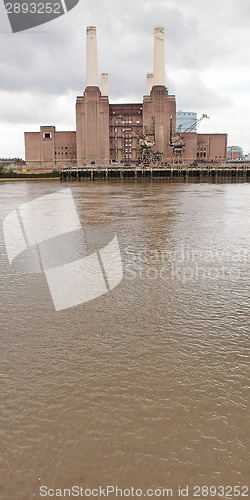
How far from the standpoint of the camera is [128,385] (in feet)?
13.1

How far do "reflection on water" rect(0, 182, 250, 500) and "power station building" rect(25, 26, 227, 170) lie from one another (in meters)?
90.1

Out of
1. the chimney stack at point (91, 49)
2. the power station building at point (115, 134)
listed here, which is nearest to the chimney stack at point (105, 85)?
the power station building at point (115, 134)

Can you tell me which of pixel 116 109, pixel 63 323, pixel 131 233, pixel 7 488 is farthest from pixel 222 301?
pixel 116 109

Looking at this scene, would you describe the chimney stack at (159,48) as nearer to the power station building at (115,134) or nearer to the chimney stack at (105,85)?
the power station building at (115,134)

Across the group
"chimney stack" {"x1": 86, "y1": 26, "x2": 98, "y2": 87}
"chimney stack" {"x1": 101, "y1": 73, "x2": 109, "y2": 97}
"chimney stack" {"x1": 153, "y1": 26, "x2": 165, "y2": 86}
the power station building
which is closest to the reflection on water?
the power station building

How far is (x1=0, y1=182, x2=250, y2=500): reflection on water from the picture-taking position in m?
2.91

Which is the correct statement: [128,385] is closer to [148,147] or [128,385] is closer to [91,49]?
[148,147]

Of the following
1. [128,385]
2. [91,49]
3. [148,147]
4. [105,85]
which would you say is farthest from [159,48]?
[128,385]

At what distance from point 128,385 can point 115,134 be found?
116 meters

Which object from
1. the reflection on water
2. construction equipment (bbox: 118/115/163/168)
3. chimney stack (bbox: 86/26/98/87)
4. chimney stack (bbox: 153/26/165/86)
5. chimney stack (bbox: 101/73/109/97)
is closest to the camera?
the reflection on water

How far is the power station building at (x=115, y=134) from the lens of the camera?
99750 mm

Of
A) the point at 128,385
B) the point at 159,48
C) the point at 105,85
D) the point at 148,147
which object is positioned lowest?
the point at 128,385

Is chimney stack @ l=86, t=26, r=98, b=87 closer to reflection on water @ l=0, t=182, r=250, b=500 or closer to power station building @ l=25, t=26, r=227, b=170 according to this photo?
power station building @ l=25, t=26, r=227, b=170

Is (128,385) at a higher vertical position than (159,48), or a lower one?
lower
